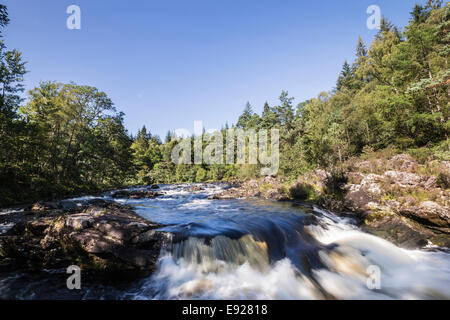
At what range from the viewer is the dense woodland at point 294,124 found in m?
13.4

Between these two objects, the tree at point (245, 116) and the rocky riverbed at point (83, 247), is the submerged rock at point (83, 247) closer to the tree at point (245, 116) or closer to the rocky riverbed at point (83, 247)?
the rocky riverbed at point (83, 247)

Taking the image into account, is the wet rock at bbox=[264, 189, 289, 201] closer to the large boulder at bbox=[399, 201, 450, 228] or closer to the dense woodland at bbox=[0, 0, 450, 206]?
the dense woodland at bbox=[0, 0, 450, 206]

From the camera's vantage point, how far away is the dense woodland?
13.4 m

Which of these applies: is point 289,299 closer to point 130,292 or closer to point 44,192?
point 130,292

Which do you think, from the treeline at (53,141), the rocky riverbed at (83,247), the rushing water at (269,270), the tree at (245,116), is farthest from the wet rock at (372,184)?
the tree at (245,116)

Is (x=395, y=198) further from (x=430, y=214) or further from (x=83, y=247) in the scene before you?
(x=83, y=247)

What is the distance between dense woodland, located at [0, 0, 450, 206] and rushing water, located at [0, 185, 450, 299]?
847cm

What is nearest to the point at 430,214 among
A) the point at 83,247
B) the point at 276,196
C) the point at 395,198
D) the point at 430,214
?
the point at 430,214

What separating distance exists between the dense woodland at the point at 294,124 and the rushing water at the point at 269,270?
8467 millimetres

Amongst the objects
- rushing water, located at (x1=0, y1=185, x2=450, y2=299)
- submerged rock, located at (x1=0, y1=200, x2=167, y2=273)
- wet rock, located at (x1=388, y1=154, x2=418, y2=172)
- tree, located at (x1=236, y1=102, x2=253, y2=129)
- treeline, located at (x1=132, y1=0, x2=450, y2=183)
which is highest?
tree, located at (x1=236, y1=102, x2=253, y2=129)

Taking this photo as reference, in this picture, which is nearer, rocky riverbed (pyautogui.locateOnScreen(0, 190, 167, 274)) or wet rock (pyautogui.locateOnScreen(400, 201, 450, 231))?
rocky riverbed (pyautogui.locateOnScreen(0, 190, 167, 274))

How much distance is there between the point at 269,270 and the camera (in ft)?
16.9

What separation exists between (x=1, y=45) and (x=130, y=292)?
24.6 metres

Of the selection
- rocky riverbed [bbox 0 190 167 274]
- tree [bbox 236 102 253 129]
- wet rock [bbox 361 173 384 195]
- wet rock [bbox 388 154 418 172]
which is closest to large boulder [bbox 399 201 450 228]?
wet rock [bbox 361 173 384 195]
